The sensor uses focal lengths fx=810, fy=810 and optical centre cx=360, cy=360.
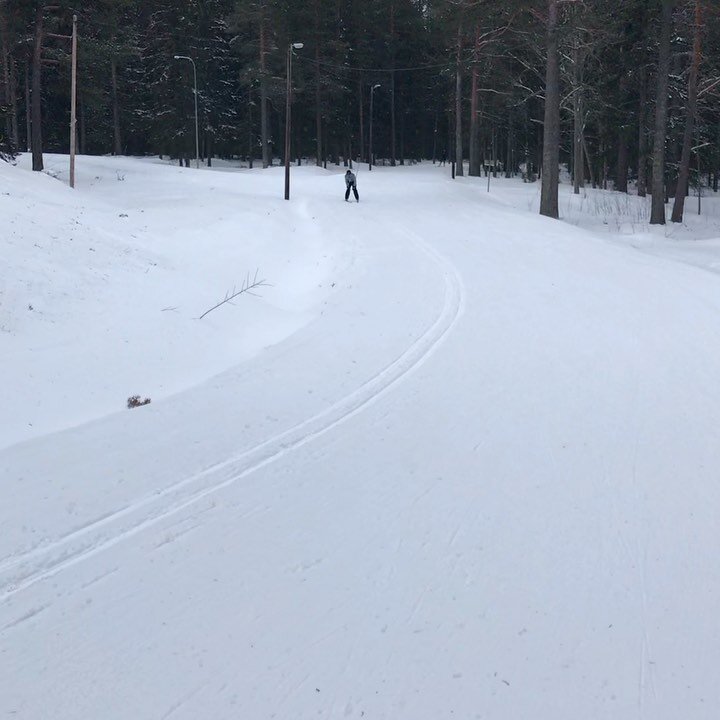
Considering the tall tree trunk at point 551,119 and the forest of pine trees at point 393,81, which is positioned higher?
the forest of pine trees at point 393,81

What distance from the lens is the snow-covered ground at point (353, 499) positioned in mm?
3889

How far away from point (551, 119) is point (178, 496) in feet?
82.5

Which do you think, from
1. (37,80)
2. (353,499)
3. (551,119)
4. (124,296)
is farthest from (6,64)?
Result: (353,499)

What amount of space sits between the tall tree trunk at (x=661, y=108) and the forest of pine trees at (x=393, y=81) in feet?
0.22

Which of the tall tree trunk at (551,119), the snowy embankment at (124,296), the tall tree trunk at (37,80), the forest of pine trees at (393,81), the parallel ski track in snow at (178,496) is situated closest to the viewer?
the parallel ski track in snow at (178,496)

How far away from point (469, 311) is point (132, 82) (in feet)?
188

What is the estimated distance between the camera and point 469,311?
1294 cm

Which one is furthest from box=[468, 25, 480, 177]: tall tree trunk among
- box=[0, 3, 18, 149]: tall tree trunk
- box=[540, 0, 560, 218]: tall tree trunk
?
box=[0, 3, 18, 149]: tall tree trunk

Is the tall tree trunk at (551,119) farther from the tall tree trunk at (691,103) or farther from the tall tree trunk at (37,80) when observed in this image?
the tall tree trunk at (37,80)

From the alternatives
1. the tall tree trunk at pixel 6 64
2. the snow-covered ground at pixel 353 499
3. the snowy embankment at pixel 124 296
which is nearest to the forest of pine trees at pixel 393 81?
the tall tree trunk at pixel 6 64

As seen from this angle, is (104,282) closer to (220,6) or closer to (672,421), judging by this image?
(672,421)

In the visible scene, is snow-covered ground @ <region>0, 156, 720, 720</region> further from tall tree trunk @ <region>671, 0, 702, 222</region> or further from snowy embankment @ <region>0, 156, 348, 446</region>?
tall tree trunk @ <region>671, 0, 702, 222</region>

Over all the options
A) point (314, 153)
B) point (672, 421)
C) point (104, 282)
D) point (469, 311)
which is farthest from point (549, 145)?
point (314, 153)

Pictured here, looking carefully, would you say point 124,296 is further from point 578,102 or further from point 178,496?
point 578,102
